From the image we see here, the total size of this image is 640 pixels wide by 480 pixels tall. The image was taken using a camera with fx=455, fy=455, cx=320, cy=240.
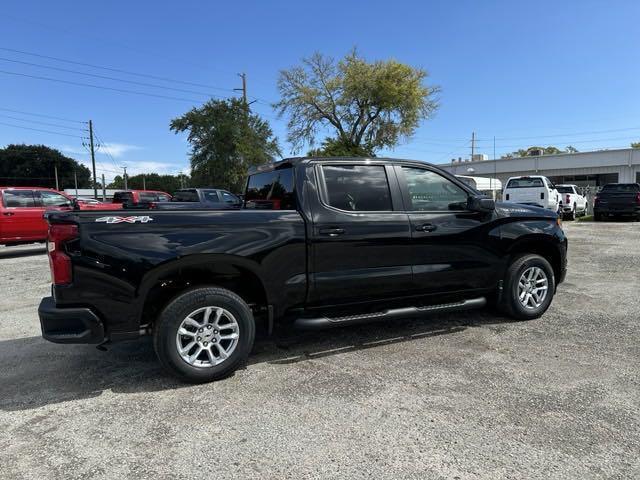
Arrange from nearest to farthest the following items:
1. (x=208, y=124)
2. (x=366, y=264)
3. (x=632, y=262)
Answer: (x=366, y=264) → (x=632, y=262) → (x=208, y=124)

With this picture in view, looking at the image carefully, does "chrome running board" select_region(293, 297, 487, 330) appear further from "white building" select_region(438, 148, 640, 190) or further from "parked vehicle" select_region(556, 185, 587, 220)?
"white building" select_region(438, 148, 640, 190)

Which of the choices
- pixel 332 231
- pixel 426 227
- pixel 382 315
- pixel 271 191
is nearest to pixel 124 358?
pixel 271 191

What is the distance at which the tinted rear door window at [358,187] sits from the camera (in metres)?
4.33

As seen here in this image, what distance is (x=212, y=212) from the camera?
3775mm

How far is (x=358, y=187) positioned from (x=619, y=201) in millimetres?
19399

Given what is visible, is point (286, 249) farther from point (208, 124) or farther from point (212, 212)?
point (208, 124)

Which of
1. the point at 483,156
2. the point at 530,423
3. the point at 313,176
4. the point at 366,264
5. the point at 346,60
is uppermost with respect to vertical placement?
the point at 346,60

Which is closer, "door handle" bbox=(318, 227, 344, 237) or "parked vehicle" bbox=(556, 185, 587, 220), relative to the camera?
"door handle" bbox=(318, 227, 344, 237)

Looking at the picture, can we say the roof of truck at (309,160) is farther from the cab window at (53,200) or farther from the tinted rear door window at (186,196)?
the tinted rear door window at (186,196)

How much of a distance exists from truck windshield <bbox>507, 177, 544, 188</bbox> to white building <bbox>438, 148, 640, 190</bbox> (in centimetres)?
2138

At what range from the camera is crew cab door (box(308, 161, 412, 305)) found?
412 cm

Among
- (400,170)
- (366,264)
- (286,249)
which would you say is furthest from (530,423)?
(400,170)

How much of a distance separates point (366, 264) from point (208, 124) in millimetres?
39080

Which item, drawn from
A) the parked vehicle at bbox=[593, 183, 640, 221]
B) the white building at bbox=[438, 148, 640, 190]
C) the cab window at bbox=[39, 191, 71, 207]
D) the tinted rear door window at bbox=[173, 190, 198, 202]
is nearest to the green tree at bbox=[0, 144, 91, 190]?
the white building at bbox=[438, 148, 640, 190]
